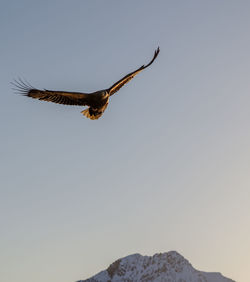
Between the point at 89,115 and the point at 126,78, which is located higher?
the point at 126,78

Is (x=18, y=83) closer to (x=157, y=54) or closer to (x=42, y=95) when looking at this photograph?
(x=42, y=95)

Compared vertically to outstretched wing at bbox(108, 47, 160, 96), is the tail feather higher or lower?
lower

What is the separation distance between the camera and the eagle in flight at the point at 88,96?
17.0 metres

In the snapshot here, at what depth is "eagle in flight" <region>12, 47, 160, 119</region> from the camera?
55.7ft

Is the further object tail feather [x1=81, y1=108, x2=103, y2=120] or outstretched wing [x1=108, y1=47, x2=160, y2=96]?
outstretched wing [x1=108, y1=47, x2=160, y2=96]

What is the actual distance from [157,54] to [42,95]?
4445mm

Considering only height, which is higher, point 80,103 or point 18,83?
point 18,83

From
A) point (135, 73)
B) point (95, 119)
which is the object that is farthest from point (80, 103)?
point (135, 73)

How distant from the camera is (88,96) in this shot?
56.7ft

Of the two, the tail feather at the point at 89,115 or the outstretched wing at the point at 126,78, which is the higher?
the outstretched wing at the point at 126,78

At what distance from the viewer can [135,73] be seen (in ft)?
63.1

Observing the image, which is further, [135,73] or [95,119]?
[135,73]

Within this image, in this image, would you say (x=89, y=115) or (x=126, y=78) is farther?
(x=126, y=78)

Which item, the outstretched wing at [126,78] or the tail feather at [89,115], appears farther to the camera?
the outstretched wing at [126,78]
